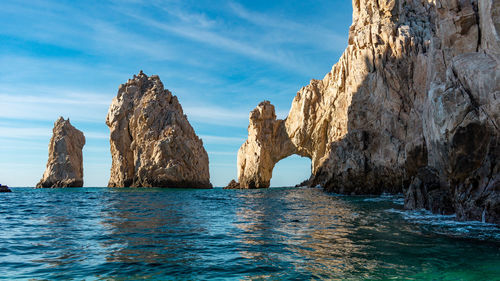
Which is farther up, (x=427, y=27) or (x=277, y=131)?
(x=427, y=27)

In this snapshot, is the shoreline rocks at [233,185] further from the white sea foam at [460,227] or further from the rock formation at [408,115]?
the white sea foam at [460,227]

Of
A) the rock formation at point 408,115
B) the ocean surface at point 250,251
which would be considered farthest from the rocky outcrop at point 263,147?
the ocean surface at point 250,251

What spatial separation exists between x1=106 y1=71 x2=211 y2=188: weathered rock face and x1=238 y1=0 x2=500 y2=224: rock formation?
13910 mm

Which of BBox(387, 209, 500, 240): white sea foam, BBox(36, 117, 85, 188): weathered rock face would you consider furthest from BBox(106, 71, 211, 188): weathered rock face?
BBox(387, 209, 500, 240): white sea foam

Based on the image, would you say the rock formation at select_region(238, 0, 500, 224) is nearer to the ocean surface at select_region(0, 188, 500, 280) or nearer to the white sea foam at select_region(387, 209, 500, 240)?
the white sea foam at select_region(387, 209, 500, 240)

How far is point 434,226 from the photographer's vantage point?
608 inches

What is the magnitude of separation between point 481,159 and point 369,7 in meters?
48.1

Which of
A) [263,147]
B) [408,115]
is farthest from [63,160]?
[408,115]

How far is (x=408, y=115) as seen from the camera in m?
47.5

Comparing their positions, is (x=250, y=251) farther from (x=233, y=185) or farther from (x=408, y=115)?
(x=233, y=185)

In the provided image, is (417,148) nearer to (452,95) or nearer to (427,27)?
(452,95)

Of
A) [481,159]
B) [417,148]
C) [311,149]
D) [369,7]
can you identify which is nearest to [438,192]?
[481,159]

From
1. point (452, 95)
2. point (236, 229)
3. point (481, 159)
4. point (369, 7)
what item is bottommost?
point (236, 229)

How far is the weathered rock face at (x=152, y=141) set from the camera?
91.2 m
